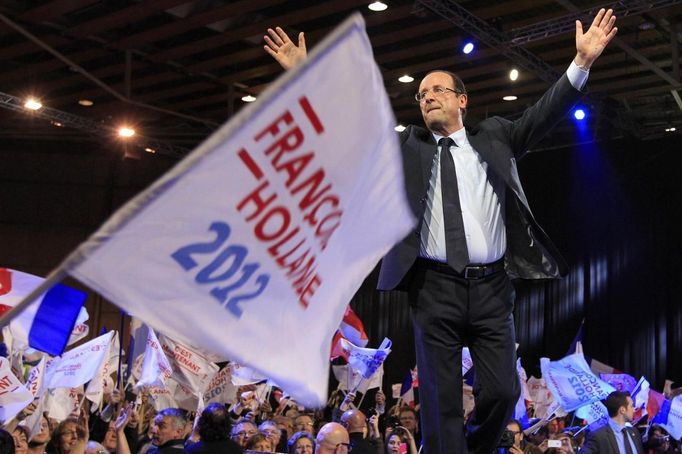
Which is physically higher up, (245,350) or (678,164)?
(678,164)

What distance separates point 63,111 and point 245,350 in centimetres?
1293

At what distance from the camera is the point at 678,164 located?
48.0ft

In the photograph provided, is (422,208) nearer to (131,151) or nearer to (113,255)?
(113,255)

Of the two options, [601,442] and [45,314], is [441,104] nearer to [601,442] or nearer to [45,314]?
[45,314]

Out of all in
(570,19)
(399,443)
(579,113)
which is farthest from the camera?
(579,113)

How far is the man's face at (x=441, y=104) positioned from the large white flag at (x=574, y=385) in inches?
253

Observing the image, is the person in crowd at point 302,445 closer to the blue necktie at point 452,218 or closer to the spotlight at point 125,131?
the blue necktie at point 452,218

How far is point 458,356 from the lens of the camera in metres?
2.96

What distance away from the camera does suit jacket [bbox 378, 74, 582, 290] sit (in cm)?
296

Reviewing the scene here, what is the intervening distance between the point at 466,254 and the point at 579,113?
11410mm

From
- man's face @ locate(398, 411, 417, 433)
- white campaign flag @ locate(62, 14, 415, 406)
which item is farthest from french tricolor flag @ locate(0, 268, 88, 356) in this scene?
man's face @ locate(398, 411, 417, 433)

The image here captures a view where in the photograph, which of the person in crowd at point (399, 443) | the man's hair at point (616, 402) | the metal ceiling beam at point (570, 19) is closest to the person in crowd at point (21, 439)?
the person in crowd at point (399, 443)

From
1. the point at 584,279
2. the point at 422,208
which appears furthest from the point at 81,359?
the point at 584,279

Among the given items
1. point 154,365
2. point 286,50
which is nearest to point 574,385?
point 154,365
